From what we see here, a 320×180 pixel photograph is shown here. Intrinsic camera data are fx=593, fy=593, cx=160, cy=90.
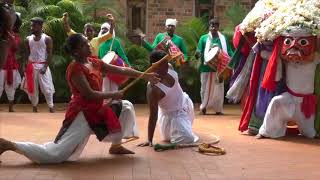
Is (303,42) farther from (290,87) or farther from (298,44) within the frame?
(290,87)

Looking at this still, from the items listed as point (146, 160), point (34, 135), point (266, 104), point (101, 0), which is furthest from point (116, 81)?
point (101, 0)

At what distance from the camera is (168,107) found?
743 centimetres

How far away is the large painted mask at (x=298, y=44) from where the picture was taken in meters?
7.84

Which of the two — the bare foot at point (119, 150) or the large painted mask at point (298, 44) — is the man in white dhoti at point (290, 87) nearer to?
the large painted mask at point (298, 44)

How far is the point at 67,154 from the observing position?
20.2 feet

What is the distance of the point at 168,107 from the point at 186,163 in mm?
1309

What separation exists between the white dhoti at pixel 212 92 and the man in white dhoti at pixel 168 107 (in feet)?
12.9

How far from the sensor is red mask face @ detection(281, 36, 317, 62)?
25.7 ft

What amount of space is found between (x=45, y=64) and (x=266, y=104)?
502 cm

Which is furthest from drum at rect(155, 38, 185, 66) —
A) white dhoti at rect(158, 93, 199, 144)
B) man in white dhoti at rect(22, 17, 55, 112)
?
white dhoti at rect(158, 93, 199, 144)

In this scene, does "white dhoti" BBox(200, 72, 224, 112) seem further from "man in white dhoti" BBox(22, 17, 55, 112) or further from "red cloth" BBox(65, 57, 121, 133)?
"red cloth" BBox(65, 57, 121, 133)

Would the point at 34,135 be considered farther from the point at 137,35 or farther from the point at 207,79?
the point at 137,35

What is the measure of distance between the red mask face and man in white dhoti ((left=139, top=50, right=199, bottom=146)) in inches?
59.2

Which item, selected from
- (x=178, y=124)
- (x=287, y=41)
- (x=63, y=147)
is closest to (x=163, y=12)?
(x=287, y=41)
